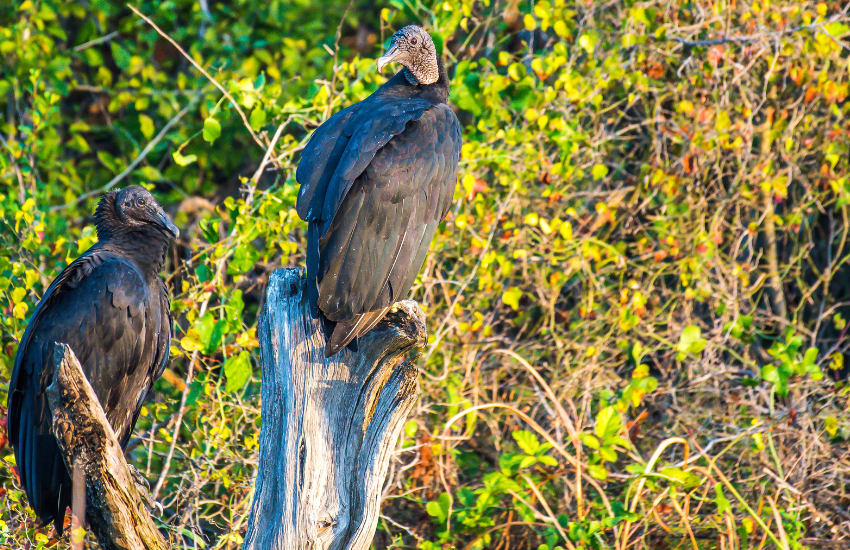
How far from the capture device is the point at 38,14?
4281 millimetres

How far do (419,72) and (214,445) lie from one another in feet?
5.43

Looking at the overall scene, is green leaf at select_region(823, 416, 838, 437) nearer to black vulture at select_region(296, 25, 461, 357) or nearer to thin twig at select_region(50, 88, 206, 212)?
black vulture at select_region(296, 25, 461, 357)

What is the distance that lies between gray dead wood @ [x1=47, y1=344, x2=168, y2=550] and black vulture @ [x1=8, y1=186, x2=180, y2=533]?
744 mm

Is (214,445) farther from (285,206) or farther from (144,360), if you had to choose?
(285,206)

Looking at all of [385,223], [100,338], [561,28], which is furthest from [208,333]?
[561,28]

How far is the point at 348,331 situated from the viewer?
211 centimetres

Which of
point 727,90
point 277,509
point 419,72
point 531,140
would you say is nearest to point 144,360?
point 277,509

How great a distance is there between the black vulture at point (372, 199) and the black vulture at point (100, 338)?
0.76 meters

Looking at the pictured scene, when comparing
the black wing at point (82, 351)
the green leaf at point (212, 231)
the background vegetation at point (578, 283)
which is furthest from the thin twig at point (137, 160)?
the black wing at point (82, 351)

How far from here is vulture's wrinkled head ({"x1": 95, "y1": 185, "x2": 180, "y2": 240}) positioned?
9.97 feet

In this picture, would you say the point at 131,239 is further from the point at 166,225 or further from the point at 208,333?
the point at 208,333

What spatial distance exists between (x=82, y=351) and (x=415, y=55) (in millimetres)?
1631

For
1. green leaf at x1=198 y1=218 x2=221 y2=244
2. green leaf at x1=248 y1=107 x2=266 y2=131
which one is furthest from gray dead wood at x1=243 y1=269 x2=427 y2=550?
green leaf at x1=248 y1=107 x2=266 y2=131

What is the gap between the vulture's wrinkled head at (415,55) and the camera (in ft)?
9.75
